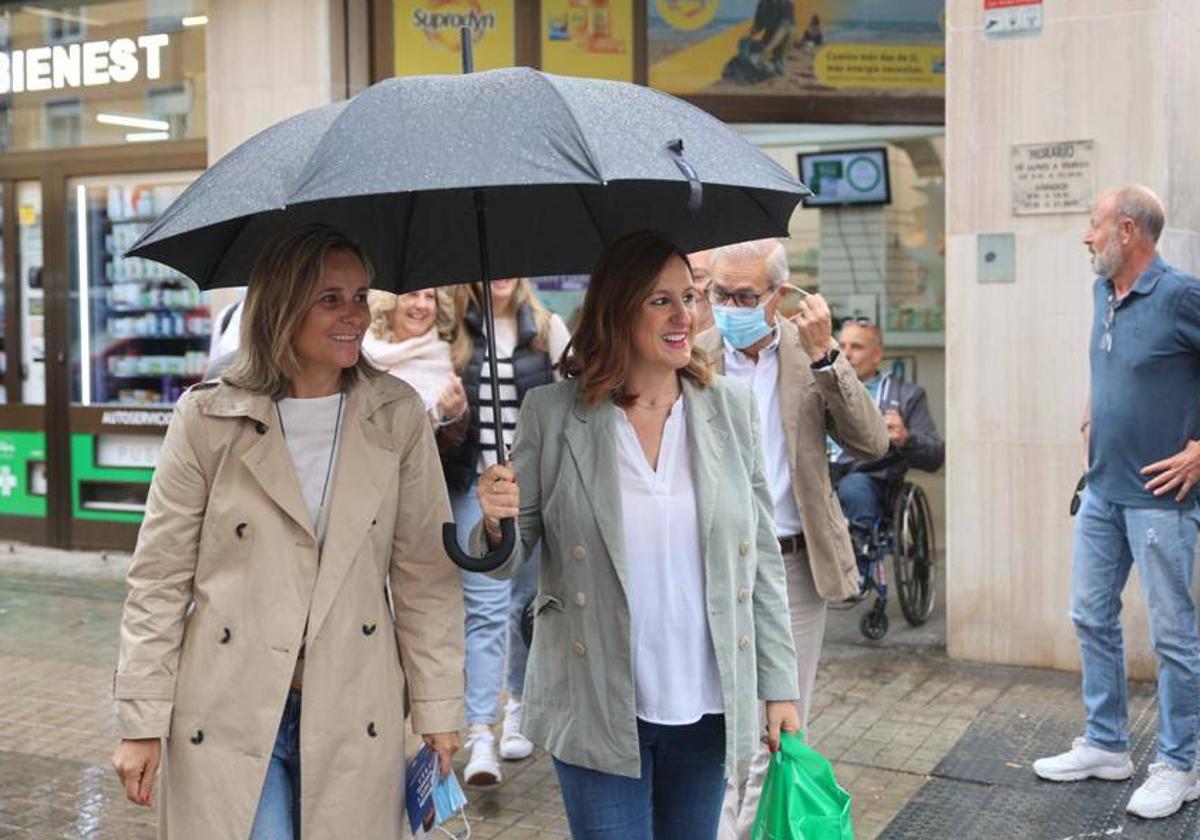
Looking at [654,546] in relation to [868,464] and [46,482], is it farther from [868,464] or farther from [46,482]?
[46,482]

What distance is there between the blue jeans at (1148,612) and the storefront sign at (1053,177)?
1922mm

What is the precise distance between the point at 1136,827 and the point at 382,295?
10.8 feet

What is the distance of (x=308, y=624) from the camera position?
3.18 meters

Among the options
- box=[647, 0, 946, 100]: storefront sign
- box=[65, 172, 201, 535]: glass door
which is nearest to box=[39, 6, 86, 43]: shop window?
box=[65, 172, 201, 535]: glass door

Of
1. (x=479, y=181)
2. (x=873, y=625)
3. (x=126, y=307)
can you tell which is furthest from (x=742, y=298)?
(x=126, y=307)

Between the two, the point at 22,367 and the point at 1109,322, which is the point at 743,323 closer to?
the point at 1109,322

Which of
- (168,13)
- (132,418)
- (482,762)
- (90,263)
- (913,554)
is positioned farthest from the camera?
(90,263)

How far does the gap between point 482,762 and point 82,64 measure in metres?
7.08

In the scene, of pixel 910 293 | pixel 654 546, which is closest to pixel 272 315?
pixel 654 546

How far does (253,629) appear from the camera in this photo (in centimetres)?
316

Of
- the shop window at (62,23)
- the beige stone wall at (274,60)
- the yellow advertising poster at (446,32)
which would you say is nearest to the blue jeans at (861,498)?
the yellow advertising poster at (446,32)

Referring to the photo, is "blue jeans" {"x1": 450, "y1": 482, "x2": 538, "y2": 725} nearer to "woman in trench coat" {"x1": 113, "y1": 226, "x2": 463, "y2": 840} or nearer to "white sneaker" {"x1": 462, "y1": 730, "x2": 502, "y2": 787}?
"white sneaker" {"x1": 462, "y1": 730, "x2": 502, "y2": 787}

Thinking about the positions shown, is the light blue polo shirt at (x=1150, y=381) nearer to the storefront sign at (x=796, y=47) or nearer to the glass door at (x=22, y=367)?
the storefront sign at (x=796, y=47)

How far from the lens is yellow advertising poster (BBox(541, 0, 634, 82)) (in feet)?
31.5
